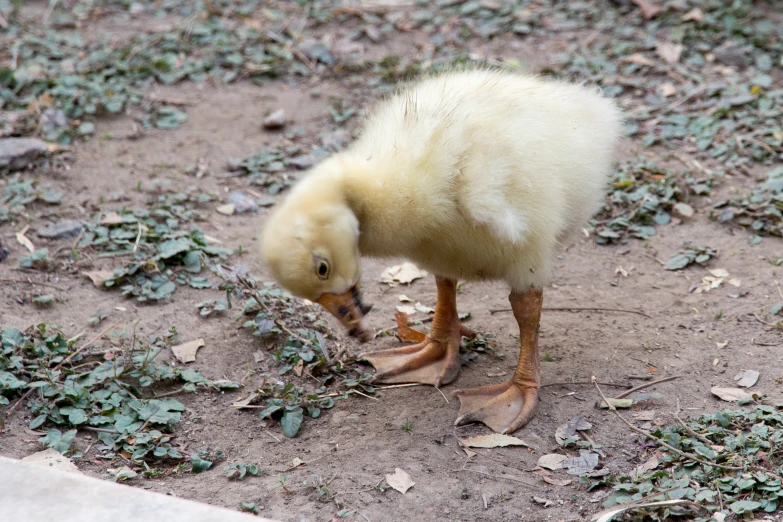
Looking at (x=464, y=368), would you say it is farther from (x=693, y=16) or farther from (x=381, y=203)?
(x=693, y=16)

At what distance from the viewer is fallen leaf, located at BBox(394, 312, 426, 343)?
4477 mm

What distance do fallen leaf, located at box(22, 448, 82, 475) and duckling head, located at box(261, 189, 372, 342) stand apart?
1.13 meters

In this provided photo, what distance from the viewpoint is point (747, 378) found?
3.83m

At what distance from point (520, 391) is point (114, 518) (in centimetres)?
198

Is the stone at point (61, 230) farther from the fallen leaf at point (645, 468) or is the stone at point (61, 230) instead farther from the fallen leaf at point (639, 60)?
the fallen leaf at point (639, 60)

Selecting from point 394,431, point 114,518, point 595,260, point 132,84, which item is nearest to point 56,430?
point 114,518

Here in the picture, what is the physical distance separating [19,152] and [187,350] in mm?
2417

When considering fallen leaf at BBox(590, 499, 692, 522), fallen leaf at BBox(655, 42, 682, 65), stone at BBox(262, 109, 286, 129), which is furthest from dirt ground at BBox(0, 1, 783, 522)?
fallen leaf at BBox(655, 42, 682, 65)

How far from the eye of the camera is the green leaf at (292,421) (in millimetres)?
3738

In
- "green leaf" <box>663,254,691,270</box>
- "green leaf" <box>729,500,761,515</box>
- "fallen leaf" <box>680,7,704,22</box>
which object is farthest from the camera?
"fallen leaf" <box>680,7,704,22</box>

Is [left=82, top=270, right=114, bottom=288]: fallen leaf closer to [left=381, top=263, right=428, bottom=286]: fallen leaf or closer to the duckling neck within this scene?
[left=381, top=263, right=428, bottom=286]: fallen leaf

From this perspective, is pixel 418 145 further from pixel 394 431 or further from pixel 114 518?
pixel 114 518

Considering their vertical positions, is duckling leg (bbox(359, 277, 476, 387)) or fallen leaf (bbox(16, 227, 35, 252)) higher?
fallen leaf (bbox(16, 227, 35, 252))

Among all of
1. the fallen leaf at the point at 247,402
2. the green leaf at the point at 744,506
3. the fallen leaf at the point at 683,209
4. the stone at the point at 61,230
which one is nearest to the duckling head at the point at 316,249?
the fallen leaf at the point at 247,402
